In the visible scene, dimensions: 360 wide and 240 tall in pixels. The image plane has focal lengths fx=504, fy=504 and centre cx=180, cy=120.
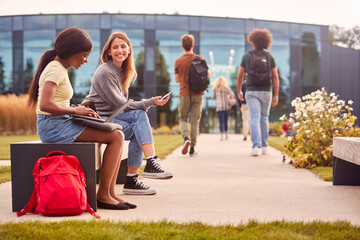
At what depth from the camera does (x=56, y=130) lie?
13.2 ft

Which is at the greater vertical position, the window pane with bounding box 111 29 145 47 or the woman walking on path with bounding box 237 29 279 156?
the window pane with bounding box 111 29 145 47

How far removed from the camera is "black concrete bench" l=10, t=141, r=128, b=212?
155 inches

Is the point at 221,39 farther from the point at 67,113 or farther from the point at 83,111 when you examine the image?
the point at 67,113

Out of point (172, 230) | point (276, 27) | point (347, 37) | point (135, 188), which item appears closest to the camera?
A: point (172, 230)

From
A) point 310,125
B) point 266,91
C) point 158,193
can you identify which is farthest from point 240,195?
point 266,91

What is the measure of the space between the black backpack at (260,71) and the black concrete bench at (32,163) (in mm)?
5459

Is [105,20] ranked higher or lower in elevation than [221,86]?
higher

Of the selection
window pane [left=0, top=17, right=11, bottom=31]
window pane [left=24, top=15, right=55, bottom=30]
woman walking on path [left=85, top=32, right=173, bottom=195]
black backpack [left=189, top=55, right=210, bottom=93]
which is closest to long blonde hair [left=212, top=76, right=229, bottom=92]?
black backpack [left=189, top=55, right=210, bottom=93]

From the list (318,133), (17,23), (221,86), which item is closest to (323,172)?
(318,133)

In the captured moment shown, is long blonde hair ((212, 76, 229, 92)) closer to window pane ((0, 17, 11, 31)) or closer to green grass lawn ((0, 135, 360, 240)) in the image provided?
green grass lawn ((0, 135, 360, 240))

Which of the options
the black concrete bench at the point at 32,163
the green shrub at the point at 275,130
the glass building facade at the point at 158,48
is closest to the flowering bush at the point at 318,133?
the black concrete bench at the point at 32,163

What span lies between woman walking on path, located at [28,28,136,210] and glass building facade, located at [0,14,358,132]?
2546 centimetres

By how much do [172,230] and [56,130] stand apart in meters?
1.39

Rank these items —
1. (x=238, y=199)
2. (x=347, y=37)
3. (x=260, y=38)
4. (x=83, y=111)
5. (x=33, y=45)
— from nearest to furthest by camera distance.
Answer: (x=83, y=111) → (x=238, y=199) → (x=260, y=38) → (x=33, y=45) → (x=347, y=37)
